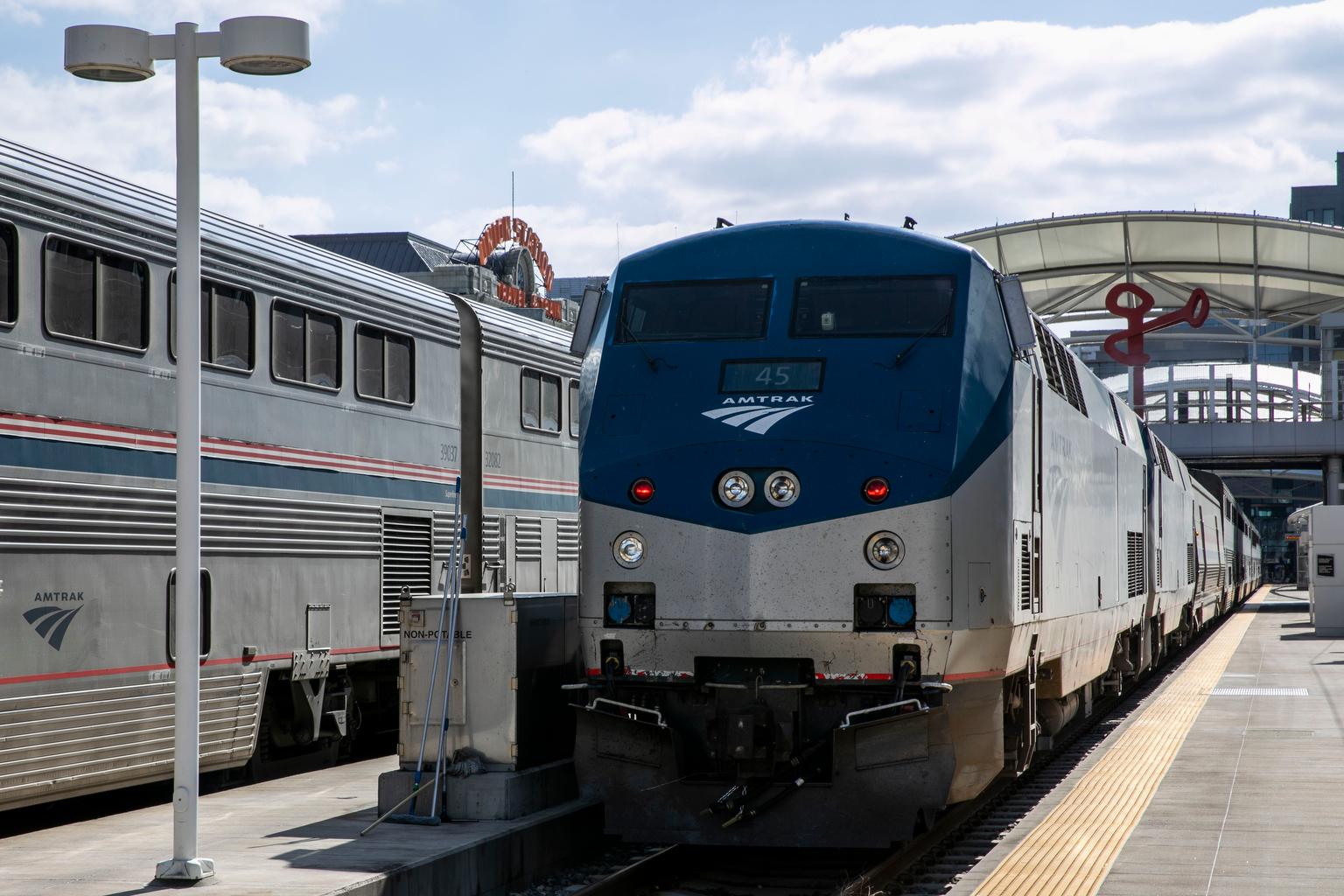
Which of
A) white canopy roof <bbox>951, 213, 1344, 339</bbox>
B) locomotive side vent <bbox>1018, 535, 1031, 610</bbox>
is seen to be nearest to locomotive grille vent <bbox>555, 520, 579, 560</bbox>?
locomotive side vent <bbox>1018, 535, 1031, 610</bbox>

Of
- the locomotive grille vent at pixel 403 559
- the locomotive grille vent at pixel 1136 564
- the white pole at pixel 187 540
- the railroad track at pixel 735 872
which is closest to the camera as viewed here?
the white pole at pixel 187 540

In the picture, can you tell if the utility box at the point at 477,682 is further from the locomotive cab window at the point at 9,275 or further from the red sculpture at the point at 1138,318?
the red sculpture at the point at 1138,318

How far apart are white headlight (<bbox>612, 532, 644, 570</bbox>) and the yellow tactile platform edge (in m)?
2.57

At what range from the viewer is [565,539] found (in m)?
17.5

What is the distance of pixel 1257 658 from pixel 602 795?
20082 millimetres

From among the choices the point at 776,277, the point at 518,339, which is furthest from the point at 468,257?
the point at 776,277

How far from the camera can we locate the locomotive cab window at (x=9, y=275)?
9.69 metres

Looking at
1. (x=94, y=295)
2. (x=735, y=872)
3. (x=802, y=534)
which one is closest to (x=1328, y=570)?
(x=735, y=872)

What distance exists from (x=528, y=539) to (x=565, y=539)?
0.99 meters

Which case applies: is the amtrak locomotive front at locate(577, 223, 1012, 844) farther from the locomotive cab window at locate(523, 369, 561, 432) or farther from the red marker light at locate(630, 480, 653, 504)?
the locomotive cab window at locate(523, 369, 561, 432)

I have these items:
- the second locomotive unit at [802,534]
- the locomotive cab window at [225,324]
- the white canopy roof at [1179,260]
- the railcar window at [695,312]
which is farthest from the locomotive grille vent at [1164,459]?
the white canopy roof at [1179,260]

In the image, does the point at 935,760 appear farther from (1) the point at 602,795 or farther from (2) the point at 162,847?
A: (2) the point at 162,847

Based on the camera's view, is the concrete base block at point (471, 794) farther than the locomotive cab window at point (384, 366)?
No

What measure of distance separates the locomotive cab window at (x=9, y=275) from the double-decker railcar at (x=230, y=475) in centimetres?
2
